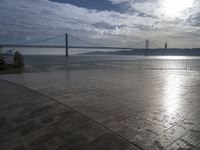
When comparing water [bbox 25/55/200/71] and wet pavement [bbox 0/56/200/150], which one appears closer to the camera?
wet pavement [bbox 0/56/200/150]

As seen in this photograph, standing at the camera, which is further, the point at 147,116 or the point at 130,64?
the point at 130,64

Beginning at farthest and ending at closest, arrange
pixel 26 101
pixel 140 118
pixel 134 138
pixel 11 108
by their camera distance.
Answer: pixel 26 101
pixel 11 108
pixel 140 118
pixel 134 138

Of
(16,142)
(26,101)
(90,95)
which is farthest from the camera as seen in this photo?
(90,95)

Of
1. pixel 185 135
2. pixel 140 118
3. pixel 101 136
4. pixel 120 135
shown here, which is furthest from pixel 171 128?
pixel 101 136

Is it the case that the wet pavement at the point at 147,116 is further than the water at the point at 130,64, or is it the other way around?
the water at the point at 130,64

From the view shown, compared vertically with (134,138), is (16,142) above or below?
below

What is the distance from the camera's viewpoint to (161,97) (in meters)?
3.14

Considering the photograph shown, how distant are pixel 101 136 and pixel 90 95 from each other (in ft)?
5.31

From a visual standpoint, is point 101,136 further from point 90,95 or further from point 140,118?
point 90,95

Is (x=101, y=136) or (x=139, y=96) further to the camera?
(x=139, y=96)

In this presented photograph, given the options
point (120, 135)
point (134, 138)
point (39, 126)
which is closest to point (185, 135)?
point (134, 138)

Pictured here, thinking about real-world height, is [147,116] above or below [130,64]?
above

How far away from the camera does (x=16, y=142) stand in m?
1.79

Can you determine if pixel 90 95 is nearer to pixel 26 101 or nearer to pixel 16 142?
pixel 26 101
